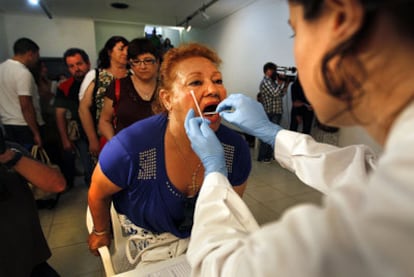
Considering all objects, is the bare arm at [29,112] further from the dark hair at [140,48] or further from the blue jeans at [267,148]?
the blue jeans at [267,148]

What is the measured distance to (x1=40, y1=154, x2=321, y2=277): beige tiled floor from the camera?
1.92 m

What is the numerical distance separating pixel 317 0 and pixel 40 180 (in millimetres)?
1223

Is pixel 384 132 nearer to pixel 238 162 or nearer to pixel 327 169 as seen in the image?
pixel 327 169

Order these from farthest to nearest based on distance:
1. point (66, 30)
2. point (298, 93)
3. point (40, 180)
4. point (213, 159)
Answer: point (66, 30) → point (298, 93) → point (40, 180) → point (213, 159)

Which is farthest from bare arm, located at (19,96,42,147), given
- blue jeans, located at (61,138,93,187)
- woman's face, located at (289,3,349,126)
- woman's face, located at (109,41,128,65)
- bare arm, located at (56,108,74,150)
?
woman's face, located at (289,3,349,126)

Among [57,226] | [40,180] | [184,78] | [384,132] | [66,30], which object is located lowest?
[57,226]

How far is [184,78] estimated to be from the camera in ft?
3.76

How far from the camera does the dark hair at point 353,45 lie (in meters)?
0.30

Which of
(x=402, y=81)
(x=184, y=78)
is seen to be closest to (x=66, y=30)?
(x=184, y=78)

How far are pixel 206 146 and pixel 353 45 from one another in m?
0.52

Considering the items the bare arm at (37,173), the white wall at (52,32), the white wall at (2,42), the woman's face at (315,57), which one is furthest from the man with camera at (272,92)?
the white wall at (2,42)

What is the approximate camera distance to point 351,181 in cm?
37

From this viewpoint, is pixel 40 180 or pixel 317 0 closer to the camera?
pixel 317 0

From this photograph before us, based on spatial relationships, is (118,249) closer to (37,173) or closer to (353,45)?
(37,173)
